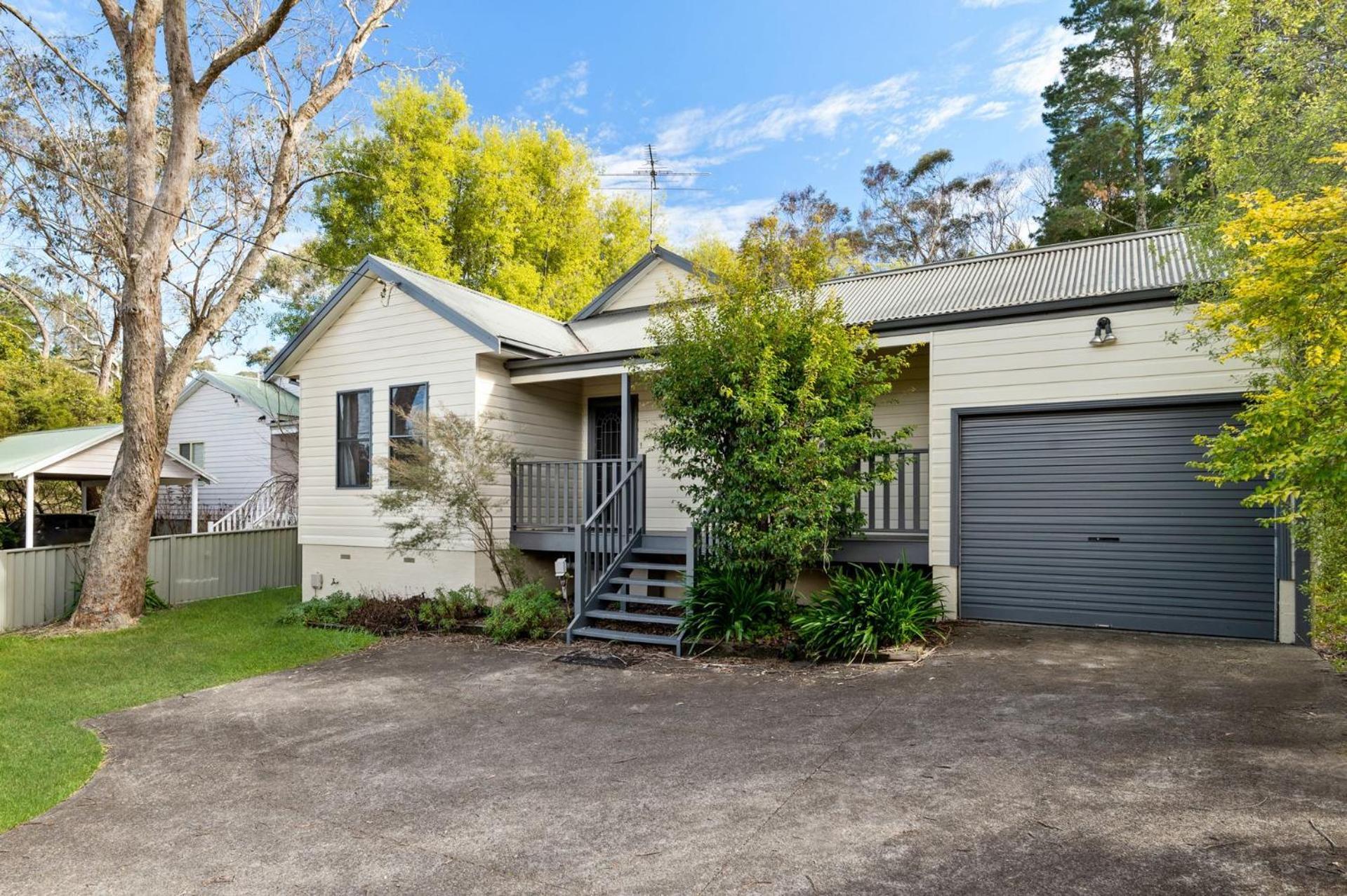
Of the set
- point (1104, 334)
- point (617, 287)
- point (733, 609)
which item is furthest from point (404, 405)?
point (1104, 334)

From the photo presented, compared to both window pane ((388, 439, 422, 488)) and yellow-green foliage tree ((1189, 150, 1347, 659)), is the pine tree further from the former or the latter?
window pane ((388, 439, 422, 488))

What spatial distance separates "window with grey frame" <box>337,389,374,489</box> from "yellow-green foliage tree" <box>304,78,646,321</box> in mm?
12837

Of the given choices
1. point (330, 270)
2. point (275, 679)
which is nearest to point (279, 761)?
point (275, 679)

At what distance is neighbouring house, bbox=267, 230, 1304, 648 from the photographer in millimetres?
7410

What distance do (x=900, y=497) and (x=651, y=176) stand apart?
66.5 ft

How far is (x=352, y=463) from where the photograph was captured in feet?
38.5

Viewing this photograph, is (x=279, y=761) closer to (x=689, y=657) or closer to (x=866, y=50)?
(x=689, y=657)

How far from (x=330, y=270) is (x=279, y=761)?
889 inches

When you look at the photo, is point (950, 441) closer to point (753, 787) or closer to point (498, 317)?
point (753, 787)

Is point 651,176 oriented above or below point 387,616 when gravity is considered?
above

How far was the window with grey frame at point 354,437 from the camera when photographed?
11562 millimetres

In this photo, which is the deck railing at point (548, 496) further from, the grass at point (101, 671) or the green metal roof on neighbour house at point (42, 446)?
the green metal roof on neighbour house at point (42, 446)

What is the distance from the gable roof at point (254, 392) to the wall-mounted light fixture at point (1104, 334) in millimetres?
20004

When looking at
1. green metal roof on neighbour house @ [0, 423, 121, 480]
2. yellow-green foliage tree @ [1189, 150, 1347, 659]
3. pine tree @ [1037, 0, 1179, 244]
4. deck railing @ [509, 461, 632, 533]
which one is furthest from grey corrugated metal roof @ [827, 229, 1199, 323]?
green metal roof on neighbour house @ [0, 423, 121, 480]
